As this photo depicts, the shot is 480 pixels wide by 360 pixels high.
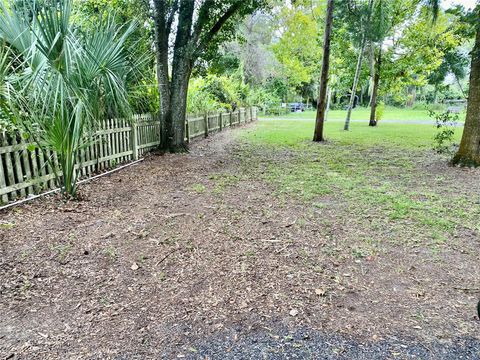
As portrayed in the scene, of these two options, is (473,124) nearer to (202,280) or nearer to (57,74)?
(202,280)

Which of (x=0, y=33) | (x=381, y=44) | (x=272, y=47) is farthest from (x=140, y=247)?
(x=272, y=47)

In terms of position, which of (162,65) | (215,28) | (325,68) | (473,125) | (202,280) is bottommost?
(202,280)

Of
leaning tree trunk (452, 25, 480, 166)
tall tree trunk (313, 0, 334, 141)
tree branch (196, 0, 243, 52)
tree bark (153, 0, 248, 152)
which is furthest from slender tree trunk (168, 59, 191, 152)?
leaning tree trunk (452, 25, 480, 166)

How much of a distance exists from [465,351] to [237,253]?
6.23 feet

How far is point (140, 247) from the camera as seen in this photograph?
3371mm

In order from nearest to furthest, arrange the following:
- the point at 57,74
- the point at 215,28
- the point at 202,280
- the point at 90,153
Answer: the point at 202,280, the point at 57,74, the point at 90,153, the point at 215,28

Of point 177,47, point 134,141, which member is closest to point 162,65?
point 177,47

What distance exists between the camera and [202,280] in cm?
282

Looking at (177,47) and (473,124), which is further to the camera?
(177,47)

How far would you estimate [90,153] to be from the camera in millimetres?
6176

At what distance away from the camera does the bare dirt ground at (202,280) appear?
7.16 feet

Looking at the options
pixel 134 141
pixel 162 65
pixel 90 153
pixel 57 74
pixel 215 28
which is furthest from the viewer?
pixel 215 28

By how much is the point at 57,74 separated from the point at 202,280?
2.79 m

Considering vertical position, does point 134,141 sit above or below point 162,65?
below
